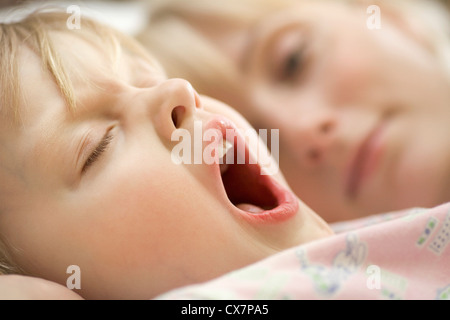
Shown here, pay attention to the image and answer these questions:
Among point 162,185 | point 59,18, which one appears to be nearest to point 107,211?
point 162,185

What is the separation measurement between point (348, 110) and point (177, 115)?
0.58 m

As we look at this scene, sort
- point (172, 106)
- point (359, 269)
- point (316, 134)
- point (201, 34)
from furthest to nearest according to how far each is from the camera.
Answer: point (201, 34)
point (316, 134)
point (172, 106)
point (359, 269)

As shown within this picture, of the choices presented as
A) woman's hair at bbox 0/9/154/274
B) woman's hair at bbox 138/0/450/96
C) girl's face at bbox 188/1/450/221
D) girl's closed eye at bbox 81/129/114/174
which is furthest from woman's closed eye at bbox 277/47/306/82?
girl's closed eye at bbox 81/129/114/174

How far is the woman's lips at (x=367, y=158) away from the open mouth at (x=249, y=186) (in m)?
0.46

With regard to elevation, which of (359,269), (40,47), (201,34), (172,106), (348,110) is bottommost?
(359,269)

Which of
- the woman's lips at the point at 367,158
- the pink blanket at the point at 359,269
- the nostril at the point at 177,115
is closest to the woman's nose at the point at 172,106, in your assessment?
the nostril at the point at 177,115

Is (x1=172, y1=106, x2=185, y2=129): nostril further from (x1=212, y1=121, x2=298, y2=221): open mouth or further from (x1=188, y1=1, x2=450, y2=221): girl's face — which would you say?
(x1=188, y1=1, x2=450, y2=221): girl's face

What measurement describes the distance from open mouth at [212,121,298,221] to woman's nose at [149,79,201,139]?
7 centimetres

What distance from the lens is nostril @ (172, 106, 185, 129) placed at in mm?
686

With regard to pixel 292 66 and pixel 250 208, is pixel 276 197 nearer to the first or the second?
pixel 250 208

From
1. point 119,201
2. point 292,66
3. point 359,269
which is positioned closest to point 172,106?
point 119,201

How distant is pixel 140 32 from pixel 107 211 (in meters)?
0.93

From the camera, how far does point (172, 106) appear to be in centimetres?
67

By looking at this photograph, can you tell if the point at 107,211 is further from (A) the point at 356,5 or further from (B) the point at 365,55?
(A) the point at 356,5
